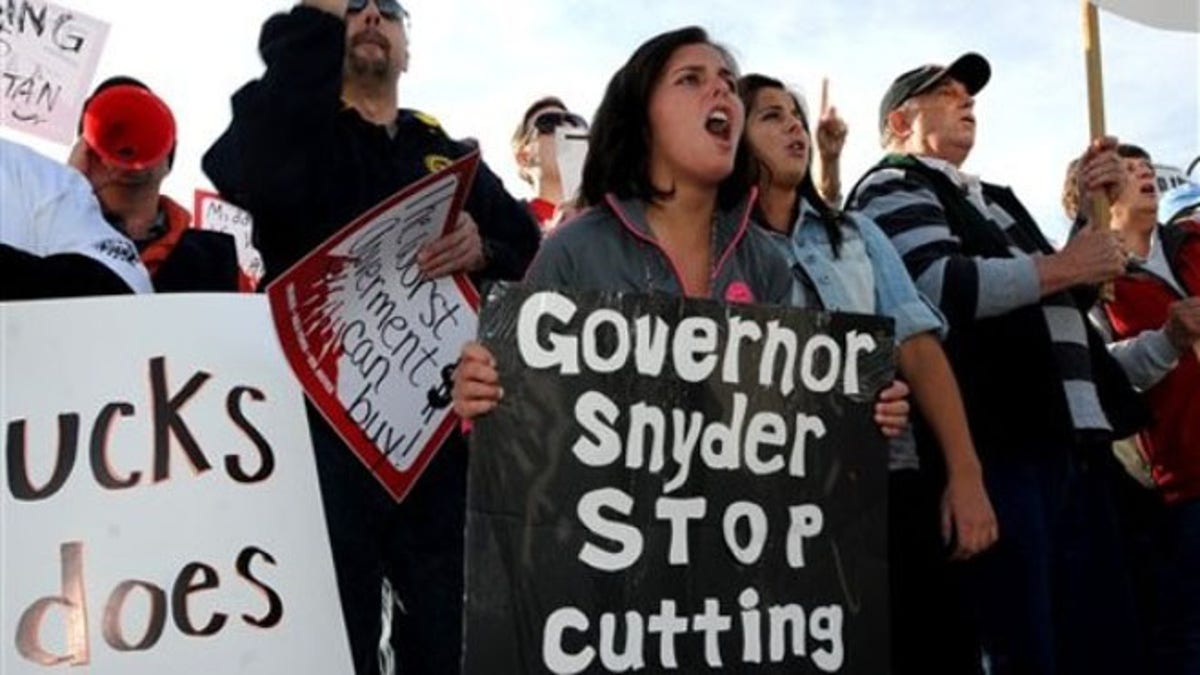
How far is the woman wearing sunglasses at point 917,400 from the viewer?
271cm

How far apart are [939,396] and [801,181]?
0.57m

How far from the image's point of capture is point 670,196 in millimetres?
2645

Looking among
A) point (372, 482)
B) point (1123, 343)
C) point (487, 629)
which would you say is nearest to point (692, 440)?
point (487, 629)

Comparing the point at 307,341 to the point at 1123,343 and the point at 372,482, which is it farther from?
the point at 1123,343

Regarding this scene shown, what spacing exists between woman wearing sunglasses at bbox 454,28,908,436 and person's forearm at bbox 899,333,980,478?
314mm

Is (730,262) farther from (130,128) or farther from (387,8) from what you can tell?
(130,128)

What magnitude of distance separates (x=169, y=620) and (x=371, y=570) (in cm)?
63

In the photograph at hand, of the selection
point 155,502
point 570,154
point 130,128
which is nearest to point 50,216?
point 155,502

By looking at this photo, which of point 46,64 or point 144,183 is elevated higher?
point 46,64

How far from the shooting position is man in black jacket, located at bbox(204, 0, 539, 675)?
2.48m

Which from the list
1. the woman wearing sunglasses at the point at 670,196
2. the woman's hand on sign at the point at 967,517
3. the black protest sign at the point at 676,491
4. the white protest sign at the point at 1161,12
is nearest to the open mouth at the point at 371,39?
the woman wearing sunglasses at the point at 670,196

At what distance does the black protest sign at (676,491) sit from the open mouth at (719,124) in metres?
0.47

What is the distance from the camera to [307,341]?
225 centimetres

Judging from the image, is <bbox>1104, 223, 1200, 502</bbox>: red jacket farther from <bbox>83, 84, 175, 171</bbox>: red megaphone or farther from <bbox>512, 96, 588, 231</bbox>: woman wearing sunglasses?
<bbox>83, 84, 175, 171</bbox>: red megaphone
